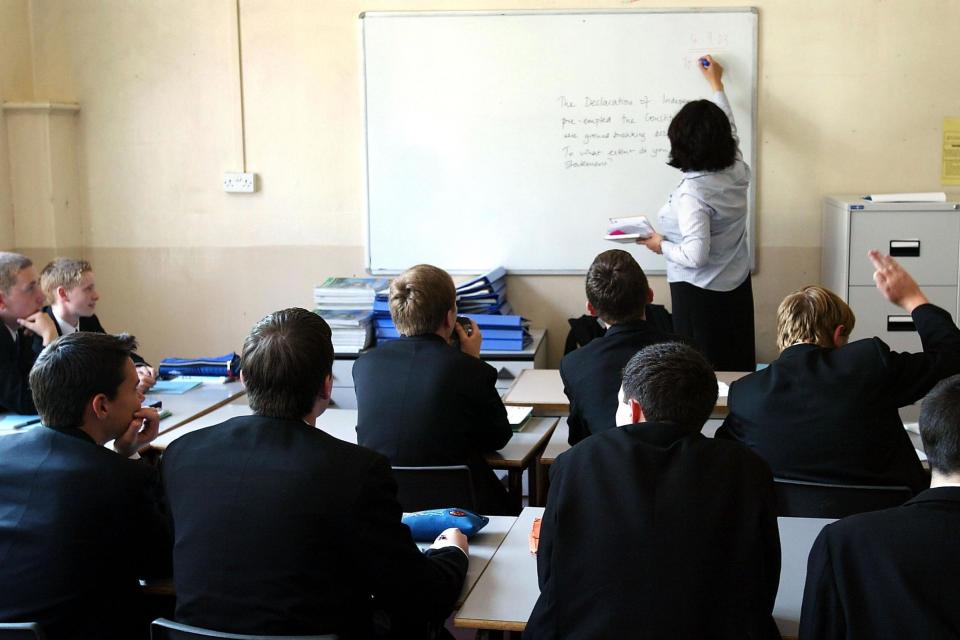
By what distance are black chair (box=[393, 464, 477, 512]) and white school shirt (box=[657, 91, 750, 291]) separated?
2.07 meters

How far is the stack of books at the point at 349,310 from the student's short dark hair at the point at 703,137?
1682 mm

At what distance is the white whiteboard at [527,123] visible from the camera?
5.38 m

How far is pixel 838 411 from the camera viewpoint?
2.72 metres

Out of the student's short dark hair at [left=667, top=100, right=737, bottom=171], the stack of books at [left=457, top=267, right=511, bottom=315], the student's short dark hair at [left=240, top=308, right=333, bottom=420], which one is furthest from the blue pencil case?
the stack of books at [left=457, top=267, right=511, bottom=315]

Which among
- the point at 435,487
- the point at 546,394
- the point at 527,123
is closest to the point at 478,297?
the point at 527,123

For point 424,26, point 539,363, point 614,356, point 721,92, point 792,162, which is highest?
point 424,26

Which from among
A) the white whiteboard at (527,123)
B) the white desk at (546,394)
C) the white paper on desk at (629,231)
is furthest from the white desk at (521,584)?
the white whiteboard at (527,123)

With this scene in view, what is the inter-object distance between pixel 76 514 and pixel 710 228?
3278mm

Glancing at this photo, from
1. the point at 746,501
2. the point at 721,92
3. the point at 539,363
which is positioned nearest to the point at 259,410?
the point at 746,501

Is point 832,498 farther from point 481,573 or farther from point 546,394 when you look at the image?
point 546,394

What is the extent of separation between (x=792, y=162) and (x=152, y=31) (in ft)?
11.4

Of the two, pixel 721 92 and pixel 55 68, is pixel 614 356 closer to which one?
pixel 721 92

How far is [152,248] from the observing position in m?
5.89

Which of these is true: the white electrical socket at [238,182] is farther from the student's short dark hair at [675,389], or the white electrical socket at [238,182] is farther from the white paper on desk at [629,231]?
the student's short dark hair at [675,389]
